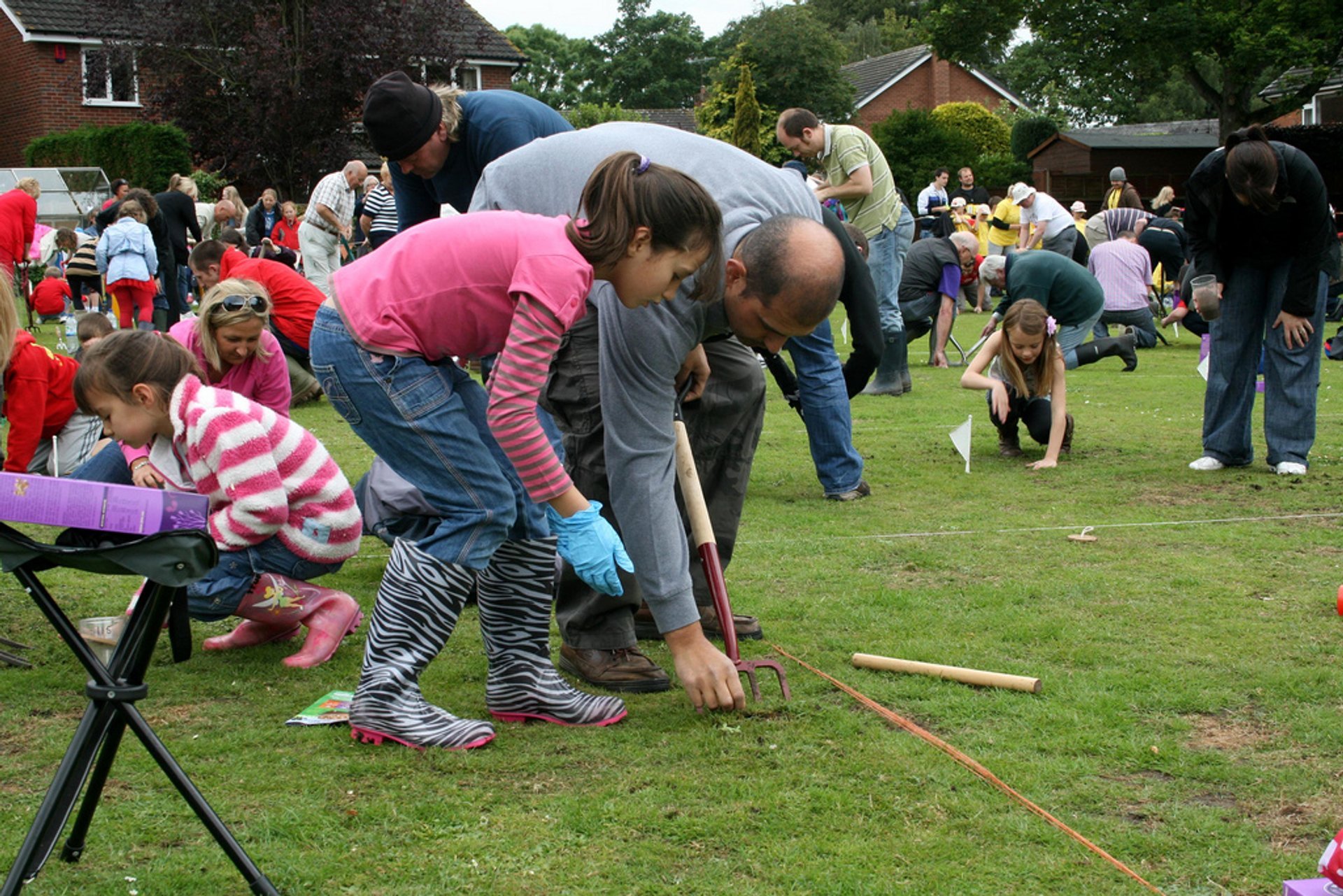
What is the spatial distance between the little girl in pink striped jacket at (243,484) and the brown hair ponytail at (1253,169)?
436cm

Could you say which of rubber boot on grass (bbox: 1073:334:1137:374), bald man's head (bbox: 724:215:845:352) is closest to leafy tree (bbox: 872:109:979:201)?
rubber boot on grass (bbox: 1073:334:1137:374)

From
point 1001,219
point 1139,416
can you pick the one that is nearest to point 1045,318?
point 1139,416

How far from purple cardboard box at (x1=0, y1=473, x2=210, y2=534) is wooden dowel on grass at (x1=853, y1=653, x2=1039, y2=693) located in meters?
2.10

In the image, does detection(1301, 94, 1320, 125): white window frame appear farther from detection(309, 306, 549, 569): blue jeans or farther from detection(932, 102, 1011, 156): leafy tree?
detection(309, 306, 549, 569): blue jeans

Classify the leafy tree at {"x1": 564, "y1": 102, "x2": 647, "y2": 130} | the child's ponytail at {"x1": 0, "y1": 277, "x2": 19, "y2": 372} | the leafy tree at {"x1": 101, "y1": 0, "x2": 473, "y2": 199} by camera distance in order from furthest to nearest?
the leafy tree at {"x1": 564, "y1": 102, "x2": 647, "y2": 130}
the leafy tree at {"x1": 101, "y1": 0, "x2": 473, "y2": 199}
the child's ponytail at {"x1": 0, "y1": 277, "x2": 19, "y2": 372}

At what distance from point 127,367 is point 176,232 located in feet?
38.9

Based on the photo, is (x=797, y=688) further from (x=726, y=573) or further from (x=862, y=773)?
(x=726, y=573)

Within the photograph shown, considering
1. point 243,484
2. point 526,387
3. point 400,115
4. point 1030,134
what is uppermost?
point 1030,134

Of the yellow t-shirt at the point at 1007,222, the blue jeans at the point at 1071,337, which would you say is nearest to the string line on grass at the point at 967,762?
the blue jeans at the point at 1071,337

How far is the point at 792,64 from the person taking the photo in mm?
41125

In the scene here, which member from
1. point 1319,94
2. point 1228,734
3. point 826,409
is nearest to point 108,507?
point 1228,734

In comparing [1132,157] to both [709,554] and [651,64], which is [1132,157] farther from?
[651,64]

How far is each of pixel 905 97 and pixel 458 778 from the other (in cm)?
5354

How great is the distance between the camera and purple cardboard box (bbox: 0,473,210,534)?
192cm
